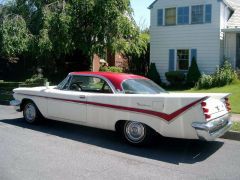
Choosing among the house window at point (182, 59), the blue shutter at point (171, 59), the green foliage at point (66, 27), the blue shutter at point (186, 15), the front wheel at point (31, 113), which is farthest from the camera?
the blue shutter at point (171, 59)

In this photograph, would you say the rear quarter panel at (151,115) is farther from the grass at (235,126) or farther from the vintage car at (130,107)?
the grass at (235,126)

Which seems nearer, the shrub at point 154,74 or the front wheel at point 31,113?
the front wheel at point 31,113

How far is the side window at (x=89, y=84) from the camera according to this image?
8062 millimetres

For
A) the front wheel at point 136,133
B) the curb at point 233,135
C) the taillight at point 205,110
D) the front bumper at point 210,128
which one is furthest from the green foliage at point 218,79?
the taillight at point 205,110

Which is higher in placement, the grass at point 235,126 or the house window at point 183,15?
the house window at point 183,15

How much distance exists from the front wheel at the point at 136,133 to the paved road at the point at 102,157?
0.50ft

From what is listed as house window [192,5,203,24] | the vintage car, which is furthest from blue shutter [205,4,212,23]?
the vintage car

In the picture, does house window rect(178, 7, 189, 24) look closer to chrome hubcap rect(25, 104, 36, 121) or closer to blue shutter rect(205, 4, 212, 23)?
blue shutter rect(205, 4, 212, 23)

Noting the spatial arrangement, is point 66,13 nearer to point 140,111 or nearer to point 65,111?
point 65,111

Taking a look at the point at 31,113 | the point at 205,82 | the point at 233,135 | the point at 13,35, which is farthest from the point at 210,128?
the point at 205,82

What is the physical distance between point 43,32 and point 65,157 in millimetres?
11820

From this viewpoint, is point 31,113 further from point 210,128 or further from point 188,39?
point 188,39

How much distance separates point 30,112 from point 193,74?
503 inches

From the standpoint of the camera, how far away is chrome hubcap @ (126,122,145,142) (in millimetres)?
7227
